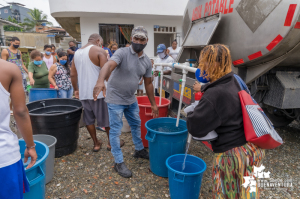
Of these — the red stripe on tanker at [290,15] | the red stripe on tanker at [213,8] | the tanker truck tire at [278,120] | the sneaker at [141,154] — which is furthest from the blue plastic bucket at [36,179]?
the tanker truck tire at [278,120]

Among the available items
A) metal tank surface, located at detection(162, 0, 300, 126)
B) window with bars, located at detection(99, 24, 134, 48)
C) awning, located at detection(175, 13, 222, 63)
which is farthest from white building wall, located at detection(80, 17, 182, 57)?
metal tank surface, located at detection(162, 0, 300, 126)

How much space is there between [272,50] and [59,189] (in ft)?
9.57

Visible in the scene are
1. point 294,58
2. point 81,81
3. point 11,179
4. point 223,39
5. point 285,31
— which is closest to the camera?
point 11,179

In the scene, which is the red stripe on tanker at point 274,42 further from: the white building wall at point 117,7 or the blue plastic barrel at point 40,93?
the white building wall at point 117,7

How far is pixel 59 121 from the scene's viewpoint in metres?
3.02

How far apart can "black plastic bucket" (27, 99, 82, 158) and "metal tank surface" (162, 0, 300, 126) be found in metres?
1.72

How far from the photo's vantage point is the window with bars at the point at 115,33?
891cm

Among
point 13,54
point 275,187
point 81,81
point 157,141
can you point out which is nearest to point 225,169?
point 157,141

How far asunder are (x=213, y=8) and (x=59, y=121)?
9.17 ft

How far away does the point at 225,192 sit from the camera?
1.59 meters

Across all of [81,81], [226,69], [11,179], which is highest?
[226,69]

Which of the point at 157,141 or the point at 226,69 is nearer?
the point at 226,69

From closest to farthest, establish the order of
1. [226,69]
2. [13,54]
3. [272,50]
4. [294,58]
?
[226,69] → [272,50] → [294,58] → [13,54]

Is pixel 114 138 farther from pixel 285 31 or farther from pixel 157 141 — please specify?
pixel 285 31
